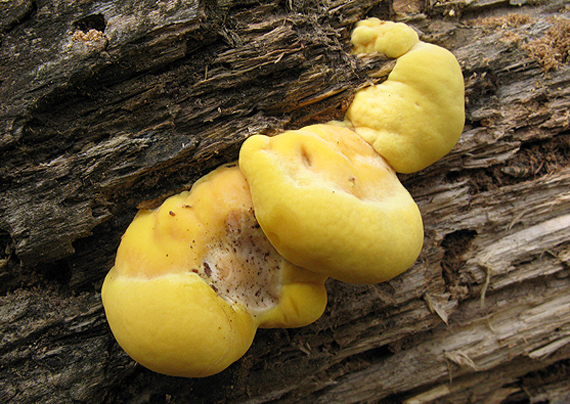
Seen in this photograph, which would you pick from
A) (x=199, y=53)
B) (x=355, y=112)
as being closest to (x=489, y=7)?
(x=355, y=112)

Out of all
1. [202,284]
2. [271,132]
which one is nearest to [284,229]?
[202,284]

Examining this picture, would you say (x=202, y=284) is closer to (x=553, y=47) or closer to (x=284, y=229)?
(x=284, y=229)

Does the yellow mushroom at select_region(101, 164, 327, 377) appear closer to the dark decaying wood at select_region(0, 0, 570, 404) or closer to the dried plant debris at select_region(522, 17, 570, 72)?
the dark decaying wood at select_region(0, 0, 570, 404)

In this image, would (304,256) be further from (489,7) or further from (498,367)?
(489,7)

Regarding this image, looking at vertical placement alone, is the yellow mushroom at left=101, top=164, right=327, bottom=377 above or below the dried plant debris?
below

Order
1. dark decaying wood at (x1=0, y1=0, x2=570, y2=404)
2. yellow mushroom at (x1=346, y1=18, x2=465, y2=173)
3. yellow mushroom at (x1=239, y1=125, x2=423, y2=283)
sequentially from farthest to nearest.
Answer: yellow mushroom at (x1=346, y1=18, x2=465, y2=173)
dark decaying wood at (x1=0, y1=0, x2=570, y2=404)
yellow mushroom at (x1=239, y1=125, x2=423, y2=283)

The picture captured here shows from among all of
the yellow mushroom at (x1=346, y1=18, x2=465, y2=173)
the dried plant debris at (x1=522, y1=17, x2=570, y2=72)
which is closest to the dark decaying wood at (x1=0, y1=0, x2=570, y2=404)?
the dried plant debris at (x1=522, y1=17, x2=570, y2=72)

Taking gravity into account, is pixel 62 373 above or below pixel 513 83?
below
